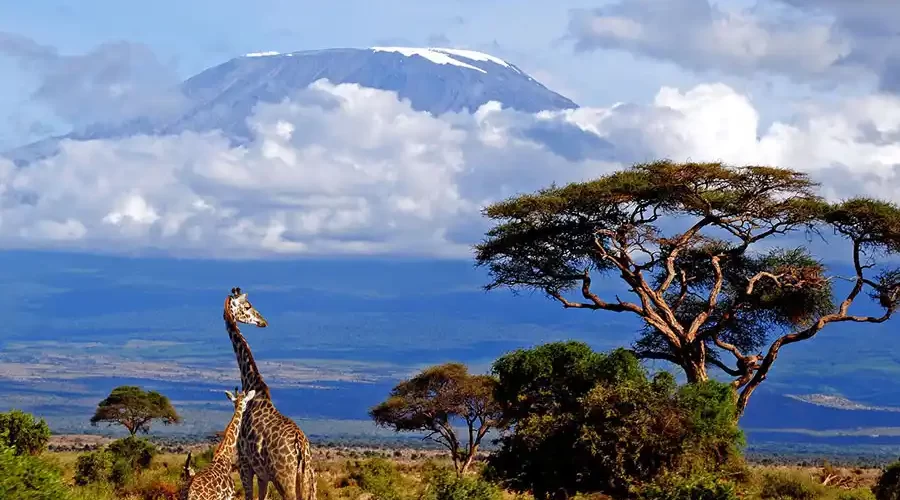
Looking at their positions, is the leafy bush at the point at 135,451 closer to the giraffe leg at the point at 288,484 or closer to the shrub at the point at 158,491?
the shrub at the point at 158,491

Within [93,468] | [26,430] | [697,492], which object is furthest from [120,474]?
[697,492]

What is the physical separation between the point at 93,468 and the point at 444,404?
48.3 feet

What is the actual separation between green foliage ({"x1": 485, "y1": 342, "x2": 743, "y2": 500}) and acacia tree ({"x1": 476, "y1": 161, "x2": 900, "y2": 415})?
19.4 ft

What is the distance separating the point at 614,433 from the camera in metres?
25.6

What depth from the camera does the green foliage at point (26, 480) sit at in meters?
17.0

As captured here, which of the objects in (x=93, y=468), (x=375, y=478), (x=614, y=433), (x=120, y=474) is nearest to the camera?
(x=614, y=433)

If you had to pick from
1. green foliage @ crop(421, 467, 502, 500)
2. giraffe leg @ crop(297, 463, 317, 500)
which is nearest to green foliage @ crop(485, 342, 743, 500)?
green foliage @ crop(421, 467, 502, 500)

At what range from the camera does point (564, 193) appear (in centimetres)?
3750

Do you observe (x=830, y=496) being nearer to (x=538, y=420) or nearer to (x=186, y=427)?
(x=538, y=420)

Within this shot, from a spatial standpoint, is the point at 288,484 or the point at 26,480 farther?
the point at 288,484

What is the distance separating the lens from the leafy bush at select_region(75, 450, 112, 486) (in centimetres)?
3412

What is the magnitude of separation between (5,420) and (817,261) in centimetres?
2468

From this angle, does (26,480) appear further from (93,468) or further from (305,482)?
(93,468)

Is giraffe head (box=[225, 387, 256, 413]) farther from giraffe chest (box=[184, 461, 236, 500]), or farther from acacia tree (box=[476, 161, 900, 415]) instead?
acacia tree (box=[476, 161, 900, 415])
